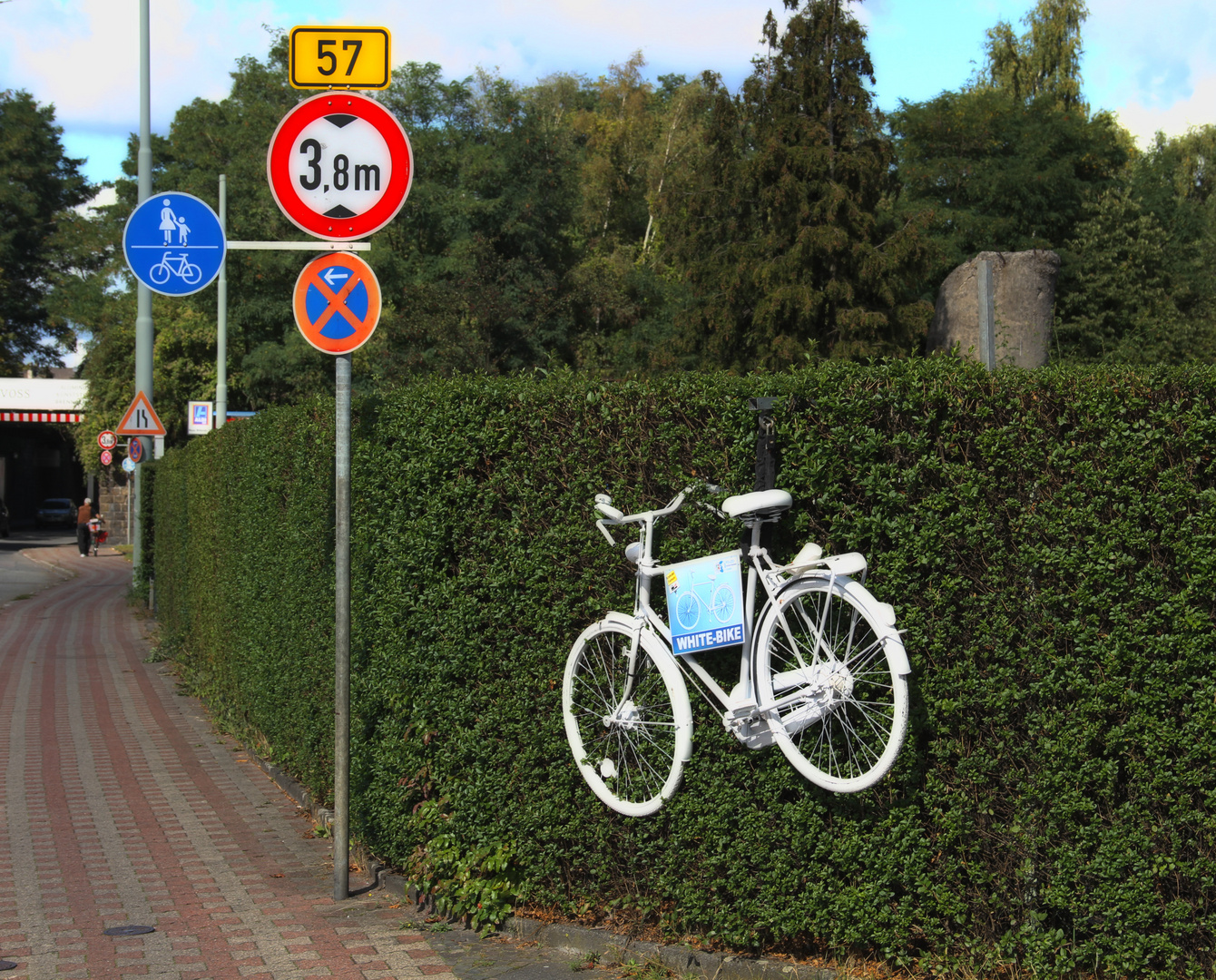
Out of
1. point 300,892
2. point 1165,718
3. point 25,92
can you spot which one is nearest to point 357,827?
point 300,892

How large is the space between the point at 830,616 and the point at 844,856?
0.89 m

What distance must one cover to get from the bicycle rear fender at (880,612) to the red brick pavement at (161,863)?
231cm

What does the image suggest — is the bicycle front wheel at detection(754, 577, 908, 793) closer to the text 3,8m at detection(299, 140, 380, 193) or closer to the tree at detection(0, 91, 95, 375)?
the text 3,8m at detection(299, 140, 380, 193)

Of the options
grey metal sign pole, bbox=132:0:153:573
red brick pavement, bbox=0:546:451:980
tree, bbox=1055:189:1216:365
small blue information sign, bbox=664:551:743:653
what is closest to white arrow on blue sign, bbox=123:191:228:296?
red brick pavement, bbox=0:546:451:980

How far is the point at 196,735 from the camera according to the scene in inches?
428

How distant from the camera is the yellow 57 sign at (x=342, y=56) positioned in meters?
6.15

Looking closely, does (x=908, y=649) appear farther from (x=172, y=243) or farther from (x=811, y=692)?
(x=172, y=243)

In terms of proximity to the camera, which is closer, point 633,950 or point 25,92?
point 633,950

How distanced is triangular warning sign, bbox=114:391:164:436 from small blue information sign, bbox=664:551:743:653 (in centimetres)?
1691

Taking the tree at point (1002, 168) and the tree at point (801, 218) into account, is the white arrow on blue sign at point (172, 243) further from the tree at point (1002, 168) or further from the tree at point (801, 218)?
the tree at point (1002, 168)

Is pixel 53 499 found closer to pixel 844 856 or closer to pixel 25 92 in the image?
pixel 25 92

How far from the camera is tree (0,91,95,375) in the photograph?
69.4m

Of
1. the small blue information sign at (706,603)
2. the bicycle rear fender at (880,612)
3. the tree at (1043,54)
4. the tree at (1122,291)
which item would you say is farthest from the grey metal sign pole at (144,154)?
the tree at (1043,54)

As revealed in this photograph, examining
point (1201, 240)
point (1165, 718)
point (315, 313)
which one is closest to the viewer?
point (1165, 718)
